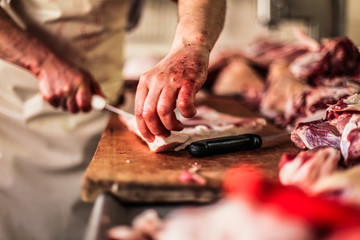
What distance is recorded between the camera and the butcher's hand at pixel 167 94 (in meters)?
0.96

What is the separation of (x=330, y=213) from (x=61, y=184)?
4.99ft

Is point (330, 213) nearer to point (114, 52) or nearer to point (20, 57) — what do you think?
point (20, 57)

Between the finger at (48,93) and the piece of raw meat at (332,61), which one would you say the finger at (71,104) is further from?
the piece of raw meat at (332,61)

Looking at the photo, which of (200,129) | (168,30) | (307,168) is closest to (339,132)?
(307,168)

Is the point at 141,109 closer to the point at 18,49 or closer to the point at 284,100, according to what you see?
the point at 18,49

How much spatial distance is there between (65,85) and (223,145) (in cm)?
66

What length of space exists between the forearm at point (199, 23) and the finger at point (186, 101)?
215 mm

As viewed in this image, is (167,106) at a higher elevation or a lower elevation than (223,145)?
higher

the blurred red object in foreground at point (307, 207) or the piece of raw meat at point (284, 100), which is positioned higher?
the blurred red object in foreground at point (307, 207)

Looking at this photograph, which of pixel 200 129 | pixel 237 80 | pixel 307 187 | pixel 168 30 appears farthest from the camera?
pixel 168 30

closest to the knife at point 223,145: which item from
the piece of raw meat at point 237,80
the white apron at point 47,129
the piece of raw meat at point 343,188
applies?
the piece of raw meat at point 343,188

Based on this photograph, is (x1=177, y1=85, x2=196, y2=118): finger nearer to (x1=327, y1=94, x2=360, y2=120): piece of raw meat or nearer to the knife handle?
the knife handle

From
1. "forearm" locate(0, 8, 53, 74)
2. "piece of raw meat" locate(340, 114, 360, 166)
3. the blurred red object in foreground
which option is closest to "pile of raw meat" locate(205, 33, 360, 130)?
"piece of raw meat" locate(340, 114, 360, 166)

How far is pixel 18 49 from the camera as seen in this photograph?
1372mm
